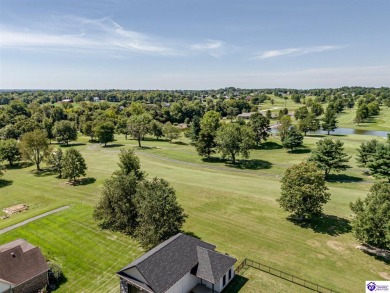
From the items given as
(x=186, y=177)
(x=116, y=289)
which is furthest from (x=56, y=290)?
(x=186, y=177)

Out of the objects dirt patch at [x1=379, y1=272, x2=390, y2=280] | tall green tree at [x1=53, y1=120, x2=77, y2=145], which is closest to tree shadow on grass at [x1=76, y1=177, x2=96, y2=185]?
tall green tree at [x1=53, y1=120, x2=77, y2=145]

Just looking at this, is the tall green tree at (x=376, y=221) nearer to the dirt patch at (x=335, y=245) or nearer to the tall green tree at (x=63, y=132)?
the dirt patch at (x=335, y=245)

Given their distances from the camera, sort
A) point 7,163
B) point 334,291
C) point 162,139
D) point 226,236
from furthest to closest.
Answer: point 162,139 → point 7,163 → point 226,236 → point 334,291

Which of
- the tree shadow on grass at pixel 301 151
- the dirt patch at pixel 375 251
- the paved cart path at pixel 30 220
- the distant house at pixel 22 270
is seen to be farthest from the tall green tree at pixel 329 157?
the distant house at pixel 22 270

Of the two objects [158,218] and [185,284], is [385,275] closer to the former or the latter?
[185,284]

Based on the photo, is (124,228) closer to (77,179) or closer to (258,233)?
(258,233)

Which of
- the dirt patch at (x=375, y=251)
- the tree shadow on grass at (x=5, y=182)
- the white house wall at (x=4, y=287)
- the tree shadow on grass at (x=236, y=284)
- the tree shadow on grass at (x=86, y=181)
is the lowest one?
the tree shadow on grass at (x=5, y=182)

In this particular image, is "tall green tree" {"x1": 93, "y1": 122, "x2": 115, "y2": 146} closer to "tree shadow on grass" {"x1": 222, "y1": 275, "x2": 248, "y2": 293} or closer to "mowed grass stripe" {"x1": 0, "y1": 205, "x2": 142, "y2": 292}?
"mowed grass stripe" {"x1": 0, "y1": 205, "x2": 142, "y2": 292}
